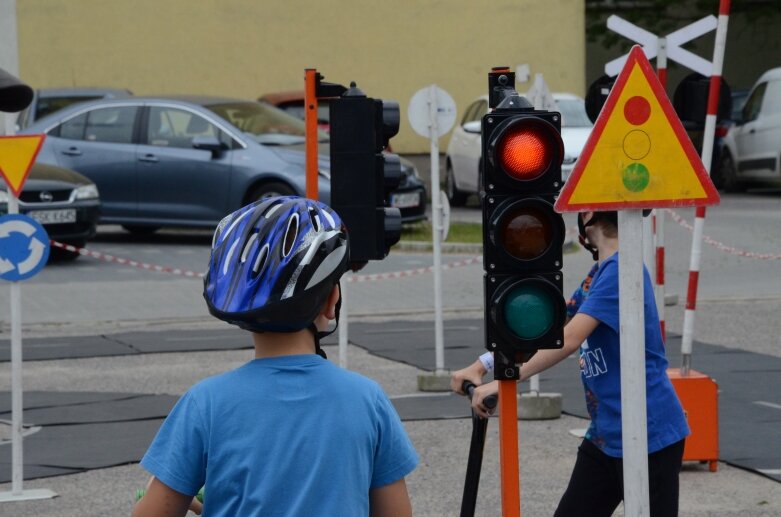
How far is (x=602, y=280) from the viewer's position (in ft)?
17.2

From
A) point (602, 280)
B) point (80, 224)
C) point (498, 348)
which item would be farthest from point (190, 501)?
point (80, 224)

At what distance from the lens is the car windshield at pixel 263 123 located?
19.4 meters

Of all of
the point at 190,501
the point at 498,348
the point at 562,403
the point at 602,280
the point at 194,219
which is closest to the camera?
the point at 190,501

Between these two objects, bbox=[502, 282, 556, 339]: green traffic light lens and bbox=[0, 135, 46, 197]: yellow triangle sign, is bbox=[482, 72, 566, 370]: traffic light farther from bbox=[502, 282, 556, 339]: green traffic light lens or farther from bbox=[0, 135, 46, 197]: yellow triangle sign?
bbox=[0, 135, 46, 197]: yellow triangle sign

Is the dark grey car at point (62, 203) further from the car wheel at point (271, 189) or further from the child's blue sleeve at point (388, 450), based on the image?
the child's blue sleeve at point (388, 450)

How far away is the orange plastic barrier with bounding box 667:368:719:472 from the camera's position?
7.79 metres

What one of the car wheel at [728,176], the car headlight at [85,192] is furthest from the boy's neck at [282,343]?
the car wheel at [728,176]

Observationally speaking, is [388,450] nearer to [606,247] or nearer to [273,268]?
[273,268]

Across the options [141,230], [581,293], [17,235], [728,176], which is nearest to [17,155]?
[17,235]

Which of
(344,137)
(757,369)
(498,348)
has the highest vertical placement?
(344,137)

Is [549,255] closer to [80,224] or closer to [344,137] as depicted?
[344,137]

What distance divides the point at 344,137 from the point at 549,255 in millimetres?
2771

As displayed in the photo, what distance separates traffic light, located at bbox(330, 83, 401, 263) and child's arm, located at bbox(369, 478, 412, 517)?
428 cm

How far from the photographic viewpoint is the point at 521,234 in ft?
15.6
